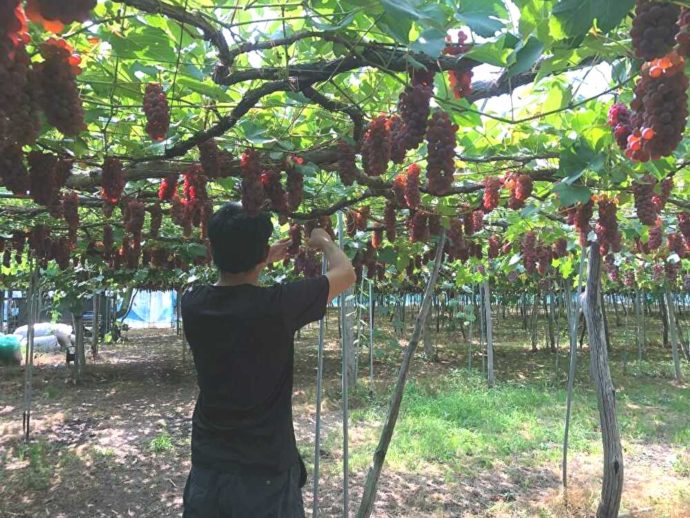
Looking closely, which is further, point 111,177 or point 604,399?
point 604,399

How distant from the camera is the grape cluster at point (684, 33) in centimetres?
99

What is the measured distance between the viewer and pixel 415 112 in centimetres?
163

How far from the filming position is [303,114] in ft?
9.58

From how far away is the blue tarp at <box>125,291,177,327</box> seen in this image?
2591cm

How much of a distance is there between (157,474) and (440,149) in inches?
192

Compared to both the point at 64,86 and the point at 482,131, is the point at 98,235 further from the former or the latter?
the point at 64,86

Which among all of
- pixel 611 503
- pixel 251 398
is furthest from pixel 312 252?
pixel 251 398

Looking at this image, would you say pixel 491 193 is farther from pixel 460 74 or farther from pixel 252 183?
pixel 460 74

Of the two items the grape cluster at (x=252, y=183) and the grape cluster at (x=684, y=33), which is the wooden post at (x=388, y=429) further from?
the grape cluster at (x=684, y=33)

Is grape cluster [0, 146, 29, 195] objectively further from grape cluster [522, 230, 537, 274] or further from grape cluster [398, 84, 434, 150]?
grape cluster [522, 230, 537, 274]

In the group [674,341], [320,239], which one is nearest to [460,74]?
[320,239]

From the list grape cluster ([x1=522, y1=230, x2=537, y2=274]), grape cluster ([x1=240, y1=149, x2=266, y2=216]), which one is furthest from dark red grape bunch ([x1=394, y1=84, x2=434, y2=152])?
grape cluster ([x1=522, y1=230, x2=537, y2=274])

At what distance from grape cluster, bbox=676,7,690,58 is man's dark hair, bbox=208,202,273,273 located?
1.23 metres

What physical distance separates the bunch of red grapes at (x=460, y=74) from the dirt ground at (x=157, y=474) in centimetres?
369
